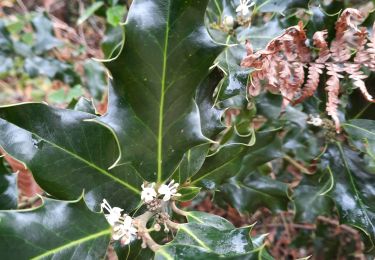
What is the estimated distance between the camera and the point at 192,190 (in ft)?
2.64

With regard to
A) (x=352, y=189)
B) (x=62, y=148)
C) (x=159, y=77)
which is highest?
(x=159, y=77)

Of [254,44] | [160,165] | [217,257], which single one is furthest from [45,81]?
[217,257]

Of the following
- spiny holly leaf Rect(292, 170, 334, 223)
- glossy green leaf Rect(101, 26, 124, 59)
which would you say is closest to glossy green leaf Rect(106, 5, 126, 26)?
glossy green leaf Rect(101, 26, 124, 59)

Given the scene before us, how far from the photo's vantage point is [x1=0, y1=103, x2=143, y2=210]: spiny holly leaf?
0.70 metres

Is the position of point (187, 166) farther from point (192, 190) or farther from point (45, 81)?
point (45, 81)

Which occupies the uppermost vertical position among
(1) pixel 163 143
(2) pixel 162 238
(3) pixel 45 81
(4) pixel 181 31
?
(4) pixel 181 31

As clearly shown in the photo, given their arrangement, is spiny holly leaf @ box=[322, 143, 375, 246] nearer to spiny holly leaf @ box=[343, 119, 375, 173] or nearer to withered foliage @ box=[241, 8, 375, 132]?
spiny holly leaf @ box=[343, 119, 375, 173]

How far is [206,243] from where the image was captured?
2.23ft

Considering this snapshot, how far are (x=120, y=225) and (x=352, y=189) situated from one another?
543mm

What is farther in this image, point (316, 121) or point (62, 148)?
point (316, 121)

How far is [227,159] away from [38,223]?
0.40 metres

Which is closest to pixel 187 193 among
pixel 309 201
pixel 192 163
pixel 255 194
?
pixel 192 163

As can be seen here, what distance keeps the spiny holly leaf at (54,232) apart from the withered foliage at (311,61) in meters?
0.38

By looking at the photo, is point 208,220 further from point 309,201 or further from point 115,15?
point 115,15
